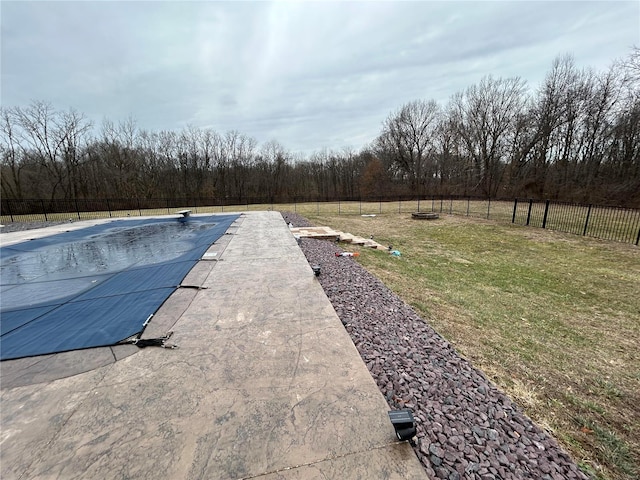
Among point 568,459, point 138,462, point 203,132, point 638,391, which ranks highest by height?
point 203,132

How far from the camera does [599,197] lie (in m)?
17.0

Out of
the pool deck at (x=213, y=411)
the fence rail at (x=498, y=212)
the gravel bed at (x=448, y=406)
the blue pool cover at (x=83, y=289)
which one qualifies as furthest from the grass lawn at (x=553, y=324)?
the blue pool cover at (x=83, y=289)

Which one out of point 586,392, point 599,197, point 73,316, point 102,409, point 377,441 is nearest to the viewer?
point 377,441

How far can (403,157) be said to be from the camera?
110 feet

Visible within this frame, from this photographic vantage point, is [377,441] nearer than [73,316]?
Yes

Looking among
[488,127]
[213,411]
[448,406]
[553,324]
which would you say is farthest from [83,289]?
[488,127]

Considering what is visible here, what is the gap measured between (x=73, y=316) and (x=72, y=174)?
30.5 metres

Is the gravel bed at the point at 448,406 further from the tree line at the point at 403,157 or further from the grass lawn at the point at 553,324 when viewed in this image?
the tree line at the point at 403,157

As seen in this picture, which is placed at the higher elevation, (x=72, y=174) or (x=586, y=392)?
(x=72, y=174)

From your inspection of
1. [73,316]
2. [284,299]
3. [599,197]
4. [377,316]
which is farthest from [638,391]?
[599,197]

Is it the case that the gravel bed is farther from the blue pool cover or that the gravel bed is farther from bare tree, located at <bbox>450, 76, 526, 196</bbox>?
bare tree, located at <bbox>450, 76, 526, 196</bbox>

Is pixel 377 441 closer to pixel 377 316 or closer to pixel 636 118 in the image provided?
pixel 377 316

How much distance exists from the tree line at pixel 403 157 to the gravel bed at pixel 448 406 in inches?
753

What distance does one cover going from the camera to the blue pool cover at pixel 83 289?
2498 mm
